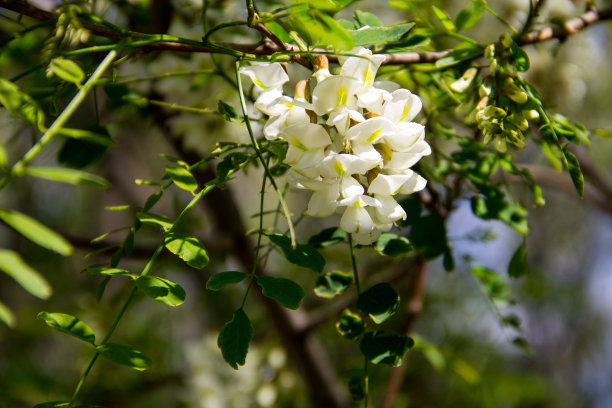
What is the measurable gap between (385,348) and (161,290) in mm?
167

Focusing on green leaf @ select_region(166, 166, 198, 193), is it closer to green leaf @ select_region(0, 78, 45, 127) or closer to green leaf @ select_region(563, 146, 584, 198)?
green leaf @ select_region(0, 78, 45, 127)

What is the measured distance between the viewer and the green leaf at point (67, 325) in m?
0.30

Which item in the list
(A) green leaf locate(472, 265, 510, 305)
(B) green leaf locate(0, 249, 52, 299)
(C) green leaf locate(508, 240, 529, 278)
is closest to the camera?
(B) green leaf locate(0, 249, 52, 299)

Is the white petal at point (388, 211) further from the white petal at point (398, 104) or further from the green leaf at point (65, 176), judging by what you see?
the green leaf at point (65, 176)

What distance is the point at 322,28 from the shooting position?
30cm

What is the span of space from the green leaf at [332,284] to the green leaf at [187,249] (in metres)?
0.11

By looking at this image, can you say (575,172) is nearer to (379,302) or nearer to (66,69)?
(379,302)

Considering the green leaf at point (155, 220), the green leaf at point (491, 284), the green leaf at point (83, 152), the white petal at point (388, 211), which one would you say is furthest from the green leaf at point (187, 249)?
the green leaf at point (491, 284)

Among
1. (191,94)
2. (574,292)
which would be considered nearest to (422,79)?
(191,94)

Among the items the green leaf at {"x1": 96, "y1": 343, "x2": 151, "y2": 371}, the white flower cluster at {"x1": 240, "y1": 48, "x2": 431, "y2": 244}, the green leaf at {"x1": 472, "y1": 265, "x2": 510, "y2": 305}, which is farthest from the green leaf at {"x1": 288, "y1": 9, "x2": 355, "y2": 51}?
the green leaf at {"x1": 472, "y1": 265, "x2": 510, "y2": 305}

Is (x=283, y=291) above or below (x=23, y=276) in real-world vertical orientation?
below

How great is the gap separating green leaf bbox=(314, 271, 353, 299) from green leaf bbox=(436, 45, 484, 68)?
18 cm

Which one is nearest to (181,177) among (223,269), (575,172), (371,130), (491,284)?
(371,130)

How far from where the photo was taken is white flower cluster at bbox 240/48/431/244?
0.30 m
